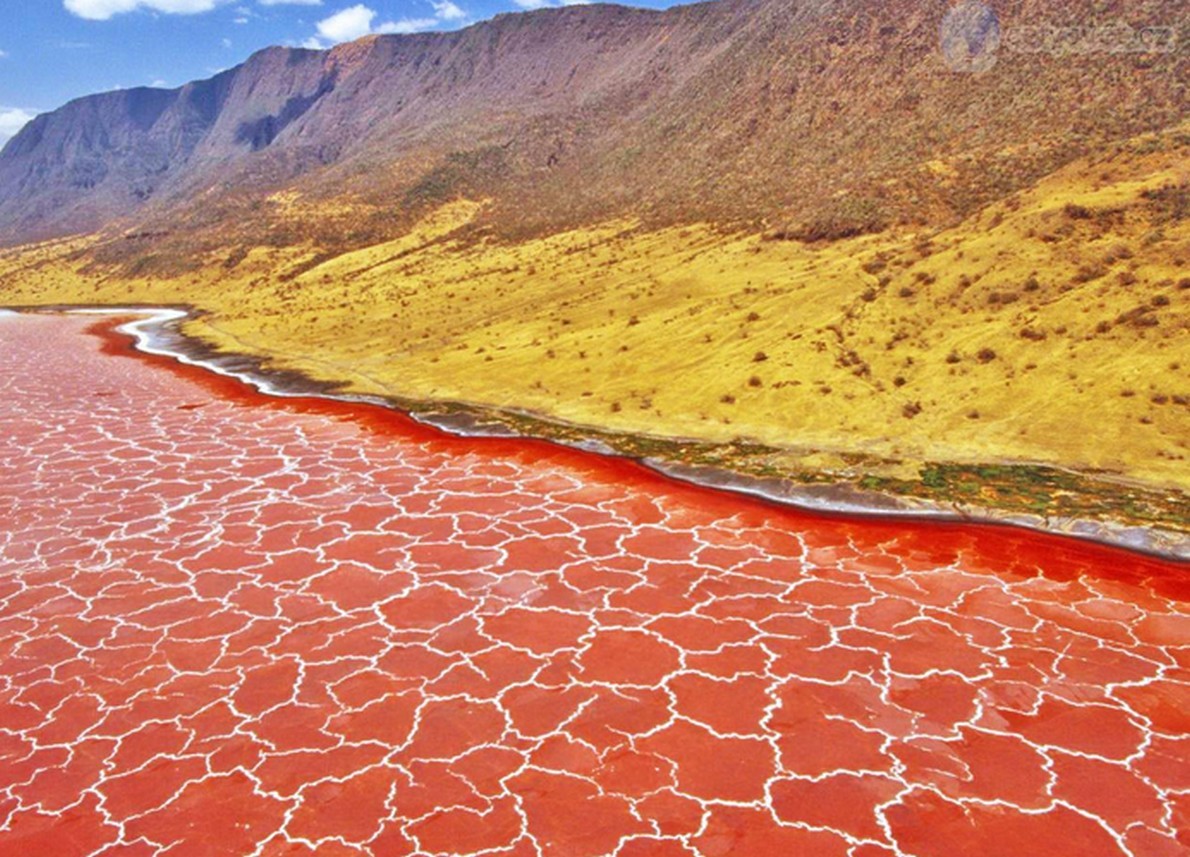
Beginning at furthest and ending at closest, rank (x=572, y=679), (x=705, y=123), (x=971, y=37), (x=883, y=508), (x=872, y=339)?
(x=705, y=123) → (x=971, y=37) → (x=872, y=339) → (x=883, y=508) → (x=572, y=679)

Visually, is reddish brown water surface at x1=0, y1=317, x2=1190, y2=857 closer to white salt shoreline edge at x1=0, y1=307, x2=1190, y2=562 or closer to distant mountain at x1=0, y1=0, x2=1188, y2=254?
white salt shoreline edge at x1=0, y1=307, x2=1190, y2=562

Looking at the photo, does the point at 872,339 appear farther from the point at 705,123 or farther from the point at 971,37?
the point at 705,123

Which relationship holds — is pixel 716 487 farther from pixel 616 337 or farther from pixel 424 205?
pixel 424 205

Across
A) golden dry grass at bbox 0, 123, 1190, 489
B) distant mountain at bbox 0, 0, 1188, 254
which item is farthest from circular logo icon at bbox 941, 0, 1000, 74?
golden dry grass at bbox 0, 123, 1190, 489

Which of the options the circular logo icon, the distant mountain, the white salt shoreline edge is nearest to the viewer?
the white salt shoreline edge

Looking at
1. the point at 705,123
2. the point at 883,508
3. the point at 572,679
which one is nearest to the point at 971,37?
the point at 705,123

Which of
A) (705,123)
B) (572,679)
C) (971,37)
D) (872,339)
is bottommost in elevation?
(572,679)

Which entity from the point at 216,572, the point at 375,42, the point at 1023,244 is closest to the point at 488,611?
the point at 216,572
